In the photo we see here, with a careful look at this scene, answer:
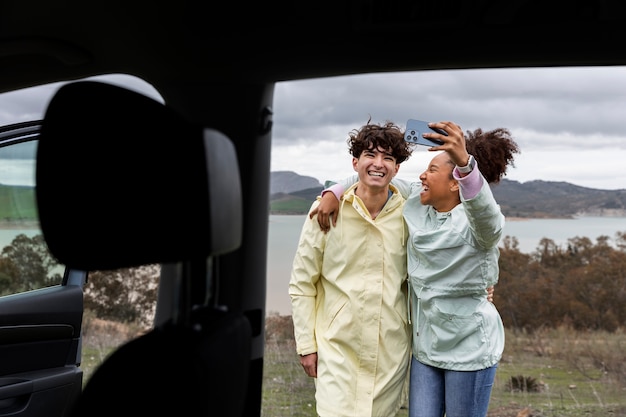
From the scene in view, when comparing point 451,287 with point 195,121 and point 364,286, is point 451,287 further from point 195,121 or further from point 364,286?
point 195,121

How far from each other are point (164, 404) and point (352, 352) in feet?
5.28

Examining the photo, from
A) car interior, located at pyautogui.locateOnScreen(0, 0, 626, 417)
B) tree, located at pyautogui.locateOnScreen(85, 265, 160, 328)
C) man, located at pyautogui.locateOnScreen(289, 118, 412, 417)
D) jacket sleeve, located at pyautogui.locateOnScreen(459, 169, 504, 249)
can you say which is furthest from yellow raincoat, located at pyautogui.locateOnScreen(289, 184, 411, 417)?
car interior, located at pyautogui.locateOnScreen(0, 0, 626, 417)

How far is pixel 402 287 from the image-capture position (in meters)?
2.34

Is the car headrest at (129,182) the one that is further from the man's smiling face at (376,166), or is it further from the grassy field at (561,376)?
the grassy field at (561,376)

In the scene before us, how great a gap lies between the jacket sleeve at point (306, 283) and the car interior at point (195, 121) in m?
1.38

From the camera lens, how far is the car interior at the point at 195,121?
828mm

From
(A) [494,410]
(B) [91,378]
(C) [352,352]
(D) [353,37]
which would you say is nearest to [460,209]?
(C) [352,352]

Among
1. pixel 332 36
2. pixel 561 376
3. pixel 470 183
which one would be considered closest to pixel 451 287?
pixel 470 183

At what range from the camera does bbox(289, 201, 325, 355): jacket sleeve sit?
7.93ft

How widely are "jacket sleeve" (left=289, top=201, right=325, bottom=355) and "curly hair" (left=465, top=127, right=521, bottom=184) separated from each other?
557 millimetres

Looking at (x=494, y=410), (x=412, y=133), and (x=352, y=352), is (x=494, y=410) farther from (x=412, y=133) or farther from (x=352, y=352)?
(x=412, y=133)

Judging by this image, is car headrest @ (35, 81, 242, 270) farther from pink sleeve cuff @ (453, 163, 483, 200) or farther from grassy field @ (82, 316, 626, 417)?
grassy field @ (82, 316, 626, 417)

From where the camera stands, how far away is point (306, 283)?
247cm

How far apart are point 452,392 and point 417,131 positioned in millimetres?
1166
